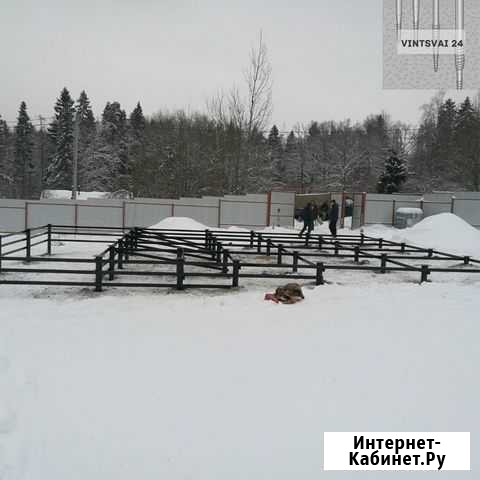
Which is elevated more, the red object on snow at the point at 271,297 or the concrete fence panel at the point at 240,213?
the concrete fence panel at the point at 240,213

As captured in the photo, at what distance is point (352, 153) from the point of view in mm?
57469

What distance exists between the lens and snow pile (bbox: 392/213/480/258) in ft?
56.0

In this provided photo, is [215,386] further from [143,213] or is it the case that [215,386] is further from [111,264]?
[143,213]

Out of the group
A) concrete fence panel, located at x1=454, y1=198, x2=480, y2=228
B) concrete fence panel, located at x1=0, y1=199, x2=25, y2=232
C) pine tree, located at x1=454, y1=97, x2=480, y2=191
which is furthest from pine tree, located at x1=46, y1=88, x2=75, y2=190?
pine tree, located at x1=454, y1=97, x2=480, y2=191

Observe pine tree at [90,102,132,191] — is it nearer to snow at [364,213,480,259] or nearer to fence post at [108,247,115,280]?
snow at [364,213,480,259]

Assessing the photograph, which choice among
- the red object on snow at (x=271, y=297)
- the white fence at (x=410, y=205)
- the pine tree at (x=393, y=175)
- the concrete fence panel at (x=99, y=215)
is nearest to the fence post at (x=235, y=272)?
the red object on snow at (x=271, y=297)

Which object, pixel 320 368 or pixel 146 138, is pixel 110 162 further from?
pixel 320 368

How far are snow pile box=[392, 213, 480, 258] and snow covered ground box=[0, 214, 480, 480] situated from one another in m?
12.1

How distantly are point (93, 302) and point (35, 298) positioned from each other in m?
1.18

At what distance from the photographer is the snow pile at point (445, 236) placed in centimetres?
1708

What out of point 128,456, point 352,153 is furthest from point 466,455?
point 352,153

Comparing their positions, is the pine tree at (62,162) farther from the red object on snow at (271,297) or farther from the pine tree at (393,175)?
the red object on snow at (271,297)

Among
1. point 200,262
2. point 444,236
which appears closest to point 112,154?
point 444,236

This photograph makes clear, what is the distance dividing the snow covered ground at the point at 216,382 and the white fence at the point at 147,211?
1807 cm
